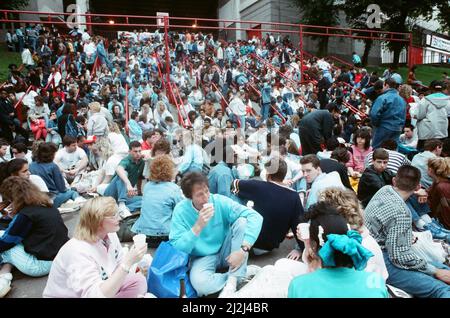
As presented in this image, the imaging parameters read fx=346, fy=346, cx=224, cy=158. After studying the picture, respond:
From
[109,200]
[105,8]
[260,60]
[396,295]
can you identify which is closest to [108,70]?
[260,60]

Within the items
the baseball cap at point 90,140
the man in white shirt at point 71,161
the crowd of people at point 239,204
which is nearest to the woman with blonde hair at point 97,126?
the crowd of people at point 239,204

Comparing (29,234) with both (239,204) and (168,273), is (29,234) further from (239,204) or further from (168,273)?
Answer: (239,204)

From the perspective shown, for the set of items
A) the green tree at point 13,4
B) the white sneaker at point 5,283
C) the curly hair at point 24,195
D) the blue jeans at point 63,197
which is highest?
the green tree at point 13,4

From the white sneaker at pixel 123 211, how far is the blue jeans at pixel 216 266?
2.01 metres

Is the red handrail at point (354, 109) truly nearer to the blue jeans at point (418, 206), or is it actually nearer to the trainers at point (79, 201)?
the blue jeans at point (418, 206)

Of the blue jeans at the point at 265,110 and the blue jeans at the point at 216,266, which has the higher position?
the blue jeans at the point at 265,110

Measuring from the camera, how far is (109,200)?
2666 mm

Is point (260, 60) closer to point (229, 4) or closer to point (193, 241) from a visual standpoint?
point (193, 241)

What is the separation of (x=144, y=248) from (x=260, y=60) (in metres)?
15.4

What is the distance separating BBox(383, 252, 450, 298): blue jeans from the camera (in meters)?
2.95

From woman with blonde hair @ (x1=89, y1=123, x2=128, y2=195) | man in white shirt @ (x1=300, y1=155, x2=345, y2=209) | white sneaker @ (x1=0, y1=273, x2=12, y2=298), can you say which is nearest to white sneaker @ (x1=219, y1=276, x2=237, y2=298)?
man in white shirt @ (x1=300, y1=155, x2=345, y2=209)

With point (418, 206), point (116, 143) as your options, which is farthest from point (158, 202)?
point (116, 143)

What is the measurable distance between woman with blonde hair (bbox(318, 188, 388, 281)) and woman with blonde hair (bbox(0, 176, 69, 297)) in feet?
8.99

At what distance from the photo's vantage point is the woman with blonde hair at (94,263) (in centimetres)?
229
